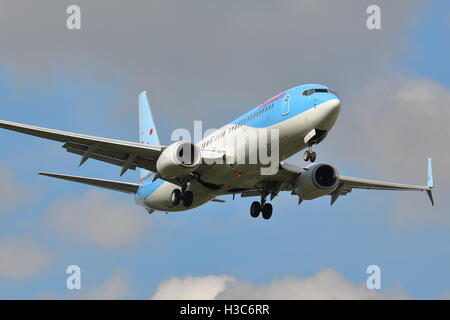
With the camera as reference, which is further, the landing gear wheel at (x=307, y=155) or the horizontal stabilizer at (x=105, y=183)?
the horizontal stabilizer at (x=105, y=183)

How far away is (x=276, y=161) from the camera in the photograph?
44.0 meters

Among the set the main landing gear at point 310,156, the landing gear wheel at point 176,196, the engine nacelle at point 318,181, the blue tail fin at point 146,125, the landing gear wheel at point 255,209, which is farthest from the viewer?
the blue tail fin at point 146,125

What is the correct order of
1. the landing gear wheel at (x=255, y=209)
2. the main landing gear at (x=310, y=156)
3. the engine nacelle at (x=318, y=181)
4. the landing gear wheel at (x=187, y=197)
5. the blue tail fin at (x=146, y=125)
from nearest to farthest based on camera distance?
the main landing gear at (x=310, y=156)
the landing gear wheel at (x=187, y=197)
the engine nacelle at (x=318, y=181)
the landing gear wheel at (x=255, y=209)
the blue tail fin at (x=146, y=125)

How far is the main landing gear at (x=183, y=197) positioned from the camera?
155 feet

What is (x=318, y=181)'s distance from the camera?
48.9m

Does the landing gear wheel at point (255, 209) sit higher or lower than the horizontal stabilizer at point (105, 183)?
lower

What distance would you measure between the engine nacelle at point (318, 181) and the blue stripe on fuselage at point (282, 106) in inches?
252

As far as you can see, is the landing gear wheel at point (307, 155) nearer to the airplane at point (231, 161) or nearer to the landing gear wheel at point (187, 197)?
the airplane at point (231, 161)

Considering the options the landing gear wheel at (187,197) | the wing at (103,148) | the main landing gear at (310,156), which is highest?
the wing at (103,148)

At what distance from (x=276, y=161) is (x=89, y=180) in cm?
1265

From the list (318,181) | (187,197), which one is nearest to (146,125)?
(187,197)

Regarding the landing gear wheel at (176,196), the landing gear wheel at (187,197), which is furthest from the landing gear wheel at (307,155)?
the landing gear wheel at (176,196)

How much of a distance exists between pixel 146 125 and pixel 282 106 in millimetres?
21499
